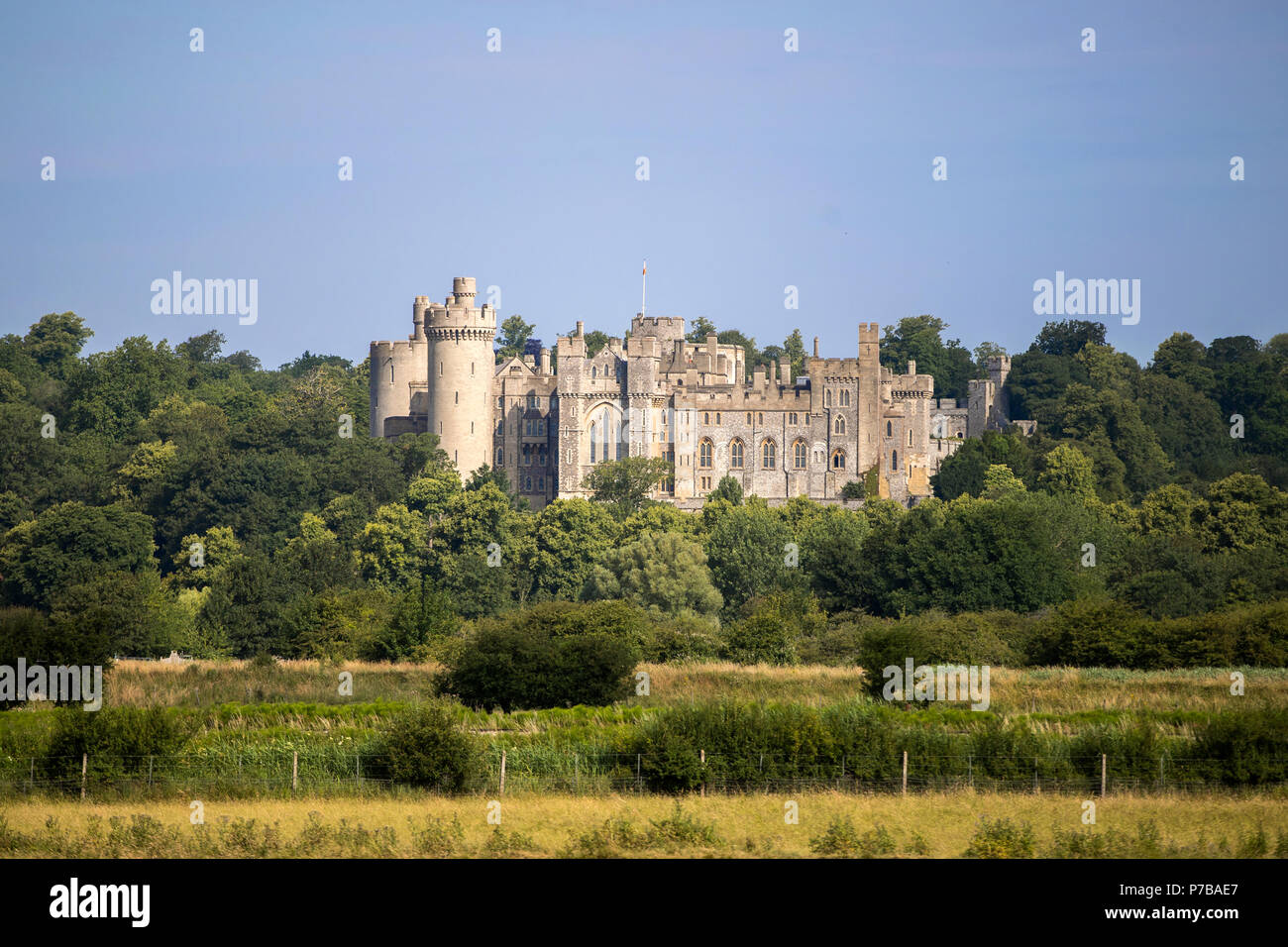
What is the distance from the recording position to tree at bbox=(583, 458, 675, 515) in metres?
87.4

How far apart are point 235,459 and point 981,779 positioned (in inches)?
2702

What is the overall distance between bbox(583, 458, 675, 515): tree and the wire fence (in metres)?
56.4

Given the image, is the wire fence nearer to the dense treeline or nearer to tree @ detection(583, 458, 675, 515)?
the dense treeline

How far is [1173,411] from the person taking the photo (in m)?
109

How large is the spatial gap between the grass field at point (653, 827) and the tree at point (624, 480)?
193 ft

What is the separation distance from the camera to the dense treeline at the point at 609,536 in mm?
54250

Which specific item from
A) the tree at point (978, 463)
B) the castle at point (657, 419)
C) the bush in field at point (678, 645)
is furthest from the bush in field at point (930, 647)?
the tree at point (978, 463)

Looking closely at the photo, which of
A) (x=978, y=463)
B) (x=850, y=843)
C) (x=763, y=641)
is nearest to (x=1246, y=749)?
(x=850, y=843)

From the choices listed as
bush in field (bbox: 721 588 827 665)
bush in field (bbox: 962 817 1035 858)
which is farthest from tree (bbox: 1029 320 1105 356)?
bush in field (bbox: 962 817 1035 858)

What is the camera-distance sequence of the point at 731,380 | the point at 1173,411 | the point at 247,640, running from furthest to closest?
the point at 1173,411
the point at 731,380
the point at 247,640

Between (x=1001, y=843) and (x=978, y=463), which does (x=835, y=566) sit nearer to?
(x=978, y=463)
